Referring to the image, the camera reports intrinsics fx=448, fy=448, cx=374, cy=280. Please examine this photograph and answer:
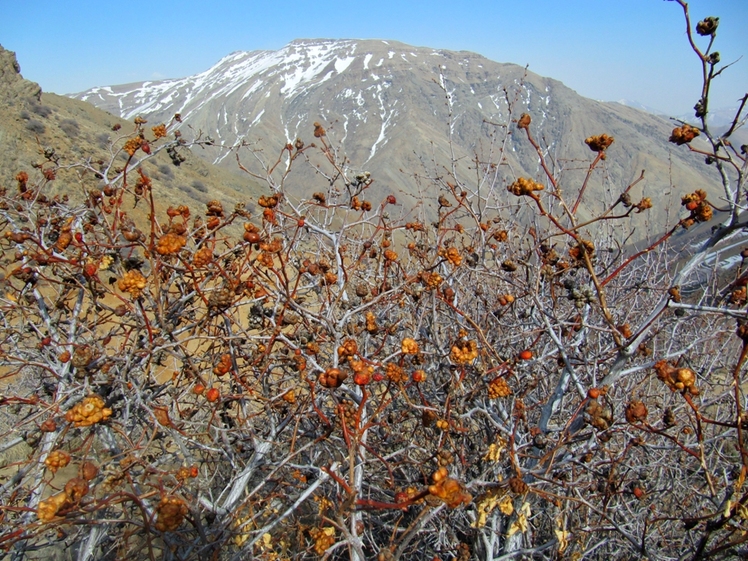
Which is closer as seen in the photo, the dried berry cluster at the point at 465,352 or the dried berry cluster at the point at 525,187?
the dried berry cluster at the point at 525,187

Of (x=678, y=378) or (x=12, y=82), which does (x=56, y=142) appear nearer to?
(x=12, y=82)

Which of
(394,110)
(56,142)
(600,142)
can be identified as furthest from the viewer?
(394,110)

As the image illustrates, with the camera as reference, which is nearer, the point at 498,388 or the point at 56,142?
the point at 498,388

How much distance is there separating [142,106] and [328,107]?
58.3 meters

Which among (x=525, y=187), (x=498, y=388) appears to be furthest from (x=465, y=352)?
(x=525, y=187)

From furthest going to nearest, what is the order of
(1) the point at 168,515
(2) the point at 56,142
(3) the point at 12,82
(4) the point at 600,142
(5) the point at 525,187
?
(3) the point at 12,82 < (2) the point at 56,142 < (4) the point at 600,142 < (5) the point at 525,187 < (1) the point at 168,515

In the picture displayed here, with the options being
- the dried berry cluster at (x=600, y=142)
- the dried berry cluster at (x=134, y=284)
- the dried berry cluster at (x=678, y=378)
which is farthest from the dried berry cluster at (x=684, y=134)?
the dried berry cluster at (x=134, y=284)

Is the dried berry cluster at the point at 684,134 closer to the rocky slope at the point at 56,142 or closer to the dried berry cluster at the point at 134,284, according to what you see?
the dried berry cluster at the point at 134,284

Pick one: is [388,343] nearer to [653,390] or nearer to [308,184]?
[653,390]

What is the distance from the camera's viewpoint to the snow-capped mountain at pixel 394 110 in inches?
3292

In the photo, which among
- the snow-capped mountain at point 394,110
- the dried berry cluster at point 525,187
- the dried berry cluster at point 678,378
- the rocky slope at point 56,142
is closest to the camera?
the dried berry cluster at point 678,378

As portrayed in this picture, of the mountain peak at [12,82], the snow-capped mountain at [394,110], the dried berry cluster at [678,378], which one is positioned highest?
the snow-capped mountain at [394,110]

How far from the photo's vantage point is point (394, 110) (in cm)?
9888

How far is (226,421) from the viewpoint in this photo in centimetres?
304
